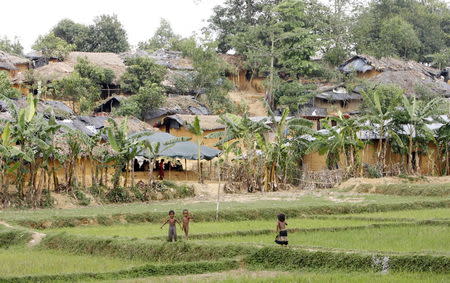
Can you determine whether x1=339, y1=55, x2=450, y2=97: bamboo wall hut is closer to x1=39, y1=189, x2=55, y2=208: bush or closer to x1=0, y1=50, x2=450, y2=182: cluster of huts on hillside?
x1=0, y1=50, x2=450, y2=182: cluster of huts on hillside

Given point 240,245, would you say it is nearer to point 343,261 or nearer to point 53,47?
point 343,261

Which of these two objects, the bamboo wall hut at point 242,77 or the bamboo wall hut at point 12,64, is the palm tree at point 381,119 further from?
the bamboo wall hut at point 12,64

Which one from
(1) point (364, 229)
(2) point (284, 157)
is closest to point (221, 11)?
(2) point (284, 157)

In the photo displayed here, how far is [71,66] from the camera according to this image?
43.8 metres

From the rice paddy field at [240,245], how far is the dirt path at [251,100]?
25.4 meters

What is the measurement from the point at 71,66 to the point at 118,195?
70.3 ft

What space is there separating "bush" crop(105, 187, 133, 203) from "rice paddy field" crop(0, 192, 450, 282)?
3.04m

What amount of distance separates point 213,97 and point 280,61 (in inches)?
187

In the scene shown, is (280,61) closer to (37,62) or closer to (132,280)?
(37,62)

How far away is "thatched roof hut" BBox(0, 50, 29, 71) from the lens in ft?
143

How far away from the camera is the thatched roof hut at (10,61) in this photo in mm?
43594

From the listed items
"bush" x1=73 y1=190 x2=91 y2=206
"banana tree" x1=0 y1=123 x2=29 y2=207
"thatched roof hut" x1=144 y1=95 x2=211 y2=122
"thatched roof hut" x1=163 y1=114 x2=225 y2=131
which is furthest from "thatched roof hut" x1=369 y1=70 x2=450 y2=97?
"banana tree" x1=0 y1=123 x2=29 y2=207

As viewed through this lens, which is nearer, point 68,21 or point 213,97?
point 213,97

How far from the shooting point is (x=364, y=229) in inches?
646
